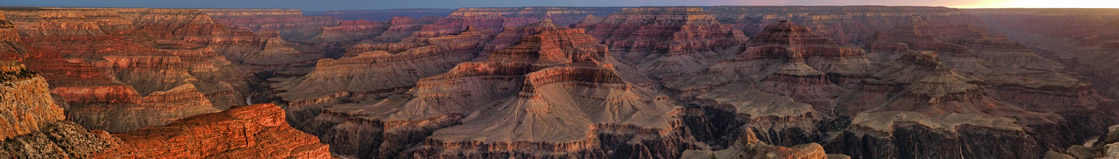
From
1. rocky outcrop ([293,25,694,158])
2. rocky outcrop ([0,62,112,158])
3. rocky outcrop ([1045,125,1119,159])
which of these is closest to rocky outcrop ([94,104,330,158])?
rocky outcrop ([0,62,112,158])

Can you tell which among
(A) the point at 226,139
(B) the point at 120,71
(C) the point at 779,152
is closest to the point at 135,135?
(A) the point at 226,139

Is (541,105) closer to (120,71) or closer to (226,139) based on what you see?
(226,139)

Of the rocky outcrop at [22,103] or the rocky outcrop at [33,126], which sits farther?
the rocky outcrop at [22,103]

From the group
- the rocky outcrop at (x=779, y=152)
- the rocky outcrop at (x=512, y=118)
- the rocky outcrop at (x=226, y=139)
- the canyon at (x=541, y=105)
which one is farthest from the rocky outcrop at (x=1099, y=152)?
the rocky outcrop at (x=226, y=139)

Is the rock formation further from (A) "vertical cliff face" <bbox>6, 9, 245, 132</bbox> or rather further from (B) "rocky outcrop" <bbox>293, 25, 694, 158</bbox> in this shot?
(A) "vertical cliff face" <bbox>6, 9, 245, 132</bbox>

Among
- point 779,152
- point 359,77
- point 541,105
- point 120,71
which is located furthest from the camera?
point 359,77

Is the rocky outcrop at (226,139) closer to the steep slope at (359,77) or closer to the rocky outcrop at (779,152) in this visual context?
the rocky outcrop at (779,152)

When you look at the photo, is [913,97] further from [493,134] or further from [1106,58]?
[1106,58]

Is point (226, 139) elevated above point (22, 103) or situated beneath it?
situated beneath

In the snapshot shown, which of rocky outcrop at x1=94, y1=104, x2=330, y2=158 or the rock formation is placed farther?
rocky outcrop at x1=94, y1=104, x2=330, y2=158

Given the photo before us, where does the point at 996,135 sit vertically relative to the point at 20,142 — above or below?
below

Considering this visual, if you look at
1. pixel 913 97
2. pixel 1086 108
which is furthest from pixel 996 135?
pixel 1086 108
